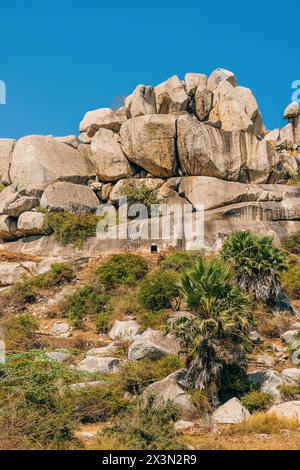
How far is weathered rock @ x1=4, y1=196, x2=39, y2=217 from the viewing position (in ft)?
118

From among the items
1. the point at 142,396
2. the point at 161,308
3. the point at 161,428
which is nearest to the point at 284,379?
the point at 142,396

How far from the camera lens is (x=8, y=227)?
3606cm

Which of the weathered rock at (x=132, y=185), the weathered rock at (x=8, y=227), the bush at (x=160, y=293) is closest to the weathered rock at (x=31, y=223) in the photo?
the weathered rock at (x=8, y=227)

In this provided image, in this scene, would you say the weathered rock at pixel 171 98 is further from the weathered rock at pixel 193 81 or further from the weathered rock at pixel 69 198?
the weathered rock at pixel 69 198

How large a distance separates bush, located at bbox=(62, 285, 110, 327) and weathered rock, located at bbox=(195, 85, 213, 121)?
20494 mm

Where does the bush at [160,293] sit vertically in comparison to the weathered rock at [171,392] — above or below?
above

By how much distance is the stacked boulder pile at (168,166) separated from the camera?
114ft

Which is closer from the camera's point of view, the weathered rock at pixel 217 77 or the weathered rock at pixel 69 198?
the weathered rock at pixel 69 198

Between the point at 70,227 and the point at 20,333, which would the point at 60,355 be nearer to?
the point at 20,333

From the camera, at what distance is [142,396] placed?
14312 millimetres

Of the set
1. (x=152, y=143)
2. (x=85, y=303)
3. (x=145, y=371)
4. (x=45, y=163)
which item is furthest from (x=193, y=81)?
(x=145, y=371)

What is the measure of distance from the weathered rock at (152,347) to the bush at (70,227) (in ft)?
52.1

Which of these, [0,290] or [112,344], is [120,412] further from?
[0,290]

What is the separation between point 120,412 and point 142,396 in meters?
0.76
